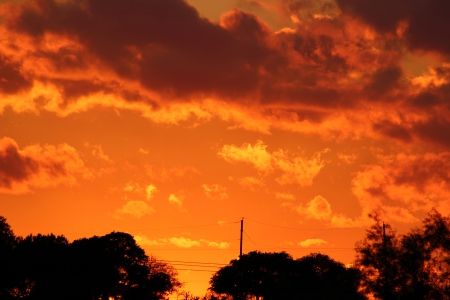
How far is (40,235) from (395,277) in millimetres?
73779

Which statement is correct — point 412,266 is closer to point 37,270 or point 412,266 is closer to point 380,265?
point 380,265

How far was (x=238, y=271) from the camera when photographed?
151750 mm

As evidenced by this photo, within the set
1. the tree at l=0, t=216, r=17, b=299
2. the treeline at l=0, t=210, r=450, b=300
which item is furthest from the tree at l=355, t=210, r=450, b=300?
the tree at l=0, t=216, r=17, b=299

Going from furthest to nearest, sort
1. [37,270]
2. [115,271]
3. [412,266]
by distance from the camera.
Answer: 1. [115,271]
2. [37,270]
3. [412,266]

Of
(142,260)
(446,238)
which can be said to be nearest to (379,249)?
(446,238)

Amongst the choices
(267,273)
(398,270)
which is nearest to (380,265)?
(398,270)

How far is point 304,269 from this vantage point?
6073 inches

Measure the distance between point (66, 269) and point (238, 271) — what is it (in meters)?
46.8

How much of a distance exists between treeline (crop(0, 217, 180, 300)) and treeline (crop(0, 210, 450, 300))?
0.18 meters

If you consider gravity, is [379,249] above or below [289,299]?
above

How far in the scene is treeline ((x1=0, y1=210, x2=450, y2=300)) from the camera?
3745 inches

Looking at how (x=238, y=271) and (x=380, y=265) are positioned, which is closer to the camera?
(x=380, y=265)

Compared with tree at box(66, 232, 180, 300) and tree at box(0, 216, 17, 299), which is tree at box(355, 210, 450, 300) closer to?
tree at box(66, 232, 180, 300)

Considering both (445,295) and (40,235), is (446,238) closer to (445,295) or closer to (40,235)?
(445,295)
